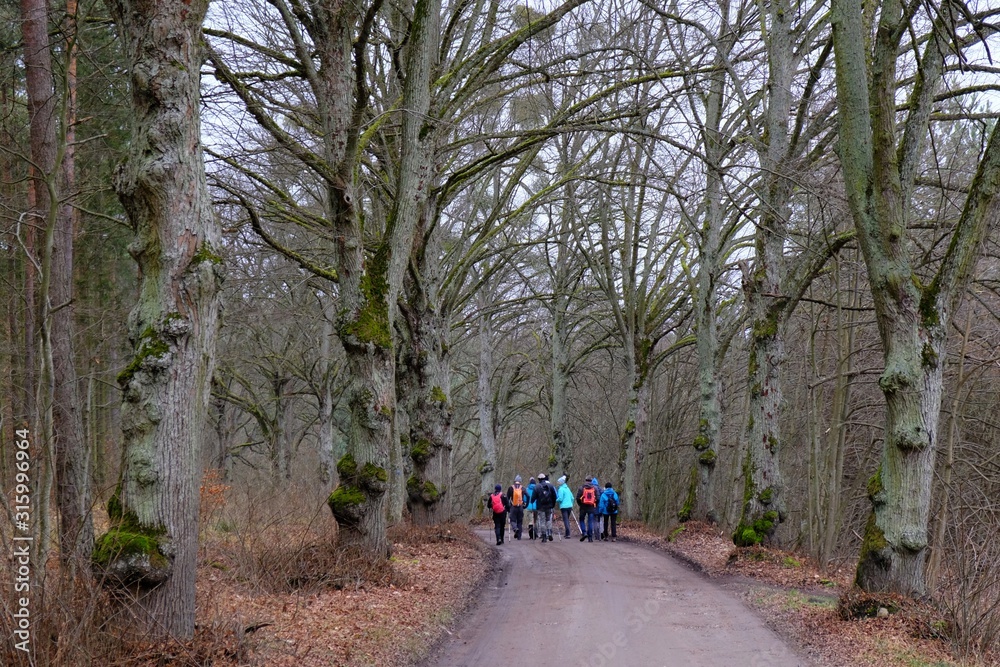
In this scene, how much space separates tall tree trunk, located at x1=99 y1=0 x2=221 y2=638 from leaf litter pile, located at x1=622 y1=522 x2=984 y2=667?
604 cm

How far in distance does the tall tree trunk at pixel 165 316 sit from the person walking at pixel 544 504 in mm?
15607

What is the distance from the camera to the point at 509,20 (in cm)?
1529

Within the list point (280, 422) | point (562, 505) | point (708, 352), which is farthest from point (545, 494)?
point (280, 422)

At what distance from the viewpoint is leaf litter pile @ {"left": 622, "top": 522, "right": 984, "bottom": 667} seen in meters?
7.48

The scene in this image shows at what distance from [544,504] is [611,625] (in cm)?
1219

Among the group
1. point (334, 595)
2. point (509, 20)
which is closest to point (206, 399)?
point (334, 595)

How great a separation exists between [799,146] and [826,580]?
7932 mm

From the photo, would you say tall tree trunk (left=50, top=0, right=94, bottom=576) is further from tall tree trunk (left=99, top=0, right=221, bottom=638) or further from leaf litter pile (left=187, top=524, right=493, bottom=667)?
tall tree trunk (left=99, top=0, right=221, bottom=638)

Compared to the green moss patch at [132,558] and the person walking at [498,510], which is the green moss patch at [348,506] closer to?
the green moss patch at [132,558]

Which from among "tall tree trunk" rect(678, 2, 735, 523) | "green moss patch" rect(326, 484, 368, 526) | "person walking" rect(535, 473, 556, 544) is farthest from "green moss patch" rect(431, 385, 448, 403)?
"tall tree trunk" rect(678, 2, 735, 523)

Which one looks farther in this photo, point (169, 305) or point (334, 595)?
point (334, 595)

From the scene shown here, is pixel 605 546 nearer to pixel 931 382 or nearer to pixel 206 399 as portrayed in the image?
pixel 931 382

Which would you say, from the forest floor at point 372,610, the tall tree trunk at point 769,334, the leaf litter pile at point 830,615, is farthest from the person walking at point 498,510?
the leaf litter pile at point 830,615

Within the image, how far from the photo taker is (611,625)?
9094 mm
